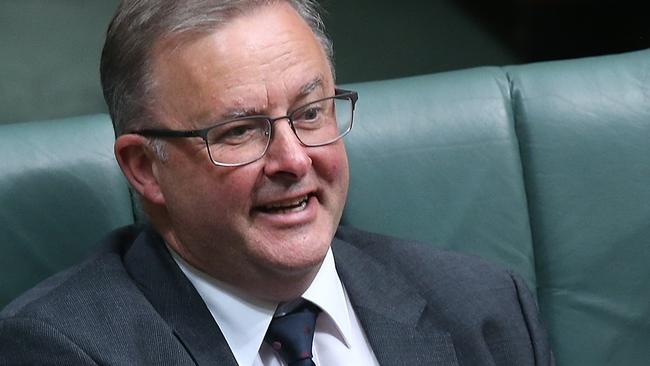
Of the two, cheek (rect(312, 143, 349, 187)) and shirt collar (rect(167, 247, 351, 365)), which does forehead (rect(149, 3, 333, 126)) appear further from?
shirt collar (rect(167, 247, 351, 365))

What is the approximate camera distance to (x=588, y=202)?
6.44 ft

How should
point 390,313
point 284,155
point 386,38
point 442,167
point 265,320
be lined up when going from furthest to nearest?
1. point 386,38
2. point 442,167
3. point 390,313
4. point 265,320
5. point 284,155

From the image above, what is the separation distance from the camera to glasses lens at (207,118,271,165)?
1.51m

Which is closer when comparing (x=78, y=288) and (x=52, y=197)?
(x=78, y=288)

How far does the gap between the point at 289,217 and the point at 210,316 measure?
0.59 feet

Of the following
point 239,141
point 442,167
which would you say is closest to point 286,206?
point 239,141

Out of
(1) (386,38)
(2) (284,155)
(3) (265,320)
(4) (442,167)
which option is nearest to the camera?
(2) (284,155)

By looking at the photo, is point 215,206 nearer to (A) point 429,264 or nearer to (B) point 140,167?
(B) point 140,167

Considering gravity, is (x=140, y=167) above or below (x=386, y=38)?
above

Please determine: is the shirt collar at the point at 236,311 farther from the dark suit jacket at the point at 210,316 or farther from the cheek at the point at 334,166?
the cheek at the point at 334,166

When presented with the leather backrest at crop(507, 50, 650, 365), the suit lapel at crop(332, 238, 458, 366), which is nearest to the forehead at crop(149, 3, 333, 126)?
the suit lapel at crop(332, 238, 458, 366)

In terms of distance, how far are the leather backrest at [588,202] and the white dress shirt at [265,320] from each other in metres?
0.43

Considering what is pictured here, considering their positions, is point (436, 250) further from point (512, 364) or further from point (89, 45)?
point (89, 45)

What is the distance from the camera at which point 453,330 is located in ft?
5.74
